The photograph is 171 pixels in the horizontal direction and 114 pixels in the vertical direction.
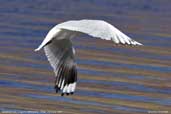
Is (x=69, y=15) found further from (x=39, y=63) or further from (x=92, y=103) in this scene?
(x=92, y=103)

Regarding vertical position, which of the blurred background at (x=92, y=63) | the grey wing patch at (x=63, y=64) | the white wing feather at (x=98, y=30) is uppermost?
the white wing feather at (x=98, y=30)

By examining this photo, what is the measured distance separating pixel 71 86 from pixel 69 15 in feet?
40.1

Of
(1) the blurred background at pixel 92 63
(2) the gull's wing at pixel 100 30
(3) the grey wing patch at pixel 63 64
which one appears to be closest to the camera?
(2) the gull's wing at pixel 100 30

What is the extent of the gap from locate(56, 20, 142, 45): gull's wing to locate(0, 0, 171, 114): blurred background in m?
2.76

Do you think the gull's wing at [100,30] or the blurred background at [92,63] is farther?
the blurred background at [92,63]

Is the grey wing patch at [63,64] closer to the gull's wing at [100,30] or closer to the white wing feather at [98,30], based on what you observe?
the white wing feather at [98,30]

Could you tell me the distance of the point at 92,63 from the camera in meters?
15.4

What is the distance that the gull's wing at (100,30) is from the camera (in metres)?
8.15

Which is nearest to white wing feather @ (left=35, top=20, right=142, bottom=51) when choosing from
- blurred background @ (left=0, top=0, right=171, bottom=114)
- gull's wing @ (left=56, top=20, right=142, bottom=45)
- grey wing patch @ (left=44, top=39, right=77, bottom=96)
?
gull's wing @ (left=56, top=20, right=142, bottom=45)

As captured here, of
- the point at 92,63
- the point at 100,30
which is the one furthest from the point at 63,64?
the point at 92,63

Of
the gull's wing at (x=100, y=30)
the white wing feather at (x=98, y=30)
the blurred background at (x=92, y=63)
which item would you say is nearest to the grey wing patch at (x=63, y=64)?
the white wing feather at (x=98, y=30)

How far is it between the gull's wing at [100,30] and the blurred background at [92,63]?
9.06ft

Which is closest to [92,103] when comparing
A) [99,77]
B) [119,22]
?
[99,77]

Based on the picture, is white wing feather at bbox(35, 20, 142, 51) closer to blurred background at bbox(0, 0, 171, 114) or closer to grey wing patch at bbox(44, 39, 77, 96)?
grey wing patch at bbox(44, 39, 77, 96)
